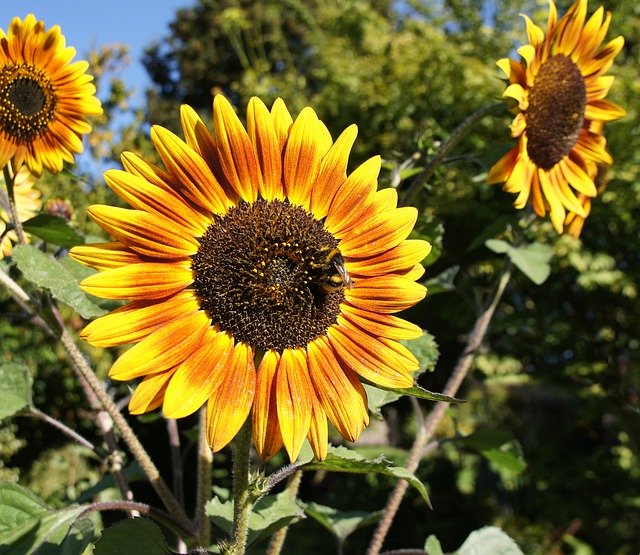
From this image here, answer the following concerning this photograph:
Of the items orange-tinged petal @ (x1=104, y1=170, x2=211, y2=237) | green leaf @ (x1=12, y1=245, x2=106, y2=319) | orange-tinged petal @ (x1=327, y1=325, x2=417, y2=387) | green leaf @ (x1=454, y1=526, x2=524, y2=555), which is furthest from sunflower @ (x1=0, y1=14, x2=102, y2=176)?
green leaf @ (x1=454, y1=526, x2=524, y2=555)

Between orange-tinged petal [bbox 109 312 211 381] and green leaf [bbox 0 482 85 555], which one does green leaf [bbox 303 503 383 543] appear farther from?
orange-tinged petal [bbox 109 312 211 381]

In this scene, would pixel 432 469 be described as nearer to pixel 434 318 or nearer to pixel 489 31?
pixel 434 318

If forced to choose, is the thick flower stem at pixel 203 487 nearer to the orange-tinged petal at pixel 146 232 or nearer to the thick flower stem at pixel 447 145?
the orange-tinged petal at pixel 146 232

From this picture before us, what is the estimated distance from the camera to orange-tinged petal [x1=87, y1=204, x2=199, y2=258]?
95 centimetres

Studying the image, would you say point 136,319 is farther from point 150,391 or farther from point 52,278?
point 52,278

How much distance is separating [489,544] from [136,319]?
1.14 m

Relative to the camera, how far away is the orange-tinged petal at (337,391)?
968 mm

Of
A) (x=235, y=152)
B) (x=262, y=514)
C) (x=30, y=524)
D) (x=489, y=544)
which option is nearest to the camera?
(x=235, y=152)

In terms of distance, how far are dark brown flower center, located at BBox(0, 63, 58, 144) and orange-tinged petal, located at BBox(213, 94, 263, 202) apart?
70 centimetres

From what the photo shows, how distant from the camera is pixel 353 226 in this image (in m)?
1.10

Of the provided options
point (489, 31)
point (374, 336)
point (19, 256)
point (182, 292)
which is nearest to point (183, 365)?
point (182, 292)

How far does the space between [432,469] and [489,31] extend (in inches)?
145

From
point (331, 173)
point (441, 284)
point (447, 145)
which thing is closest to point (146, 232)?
point (331, 173)

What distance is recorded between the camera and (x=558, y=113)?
1.60m
